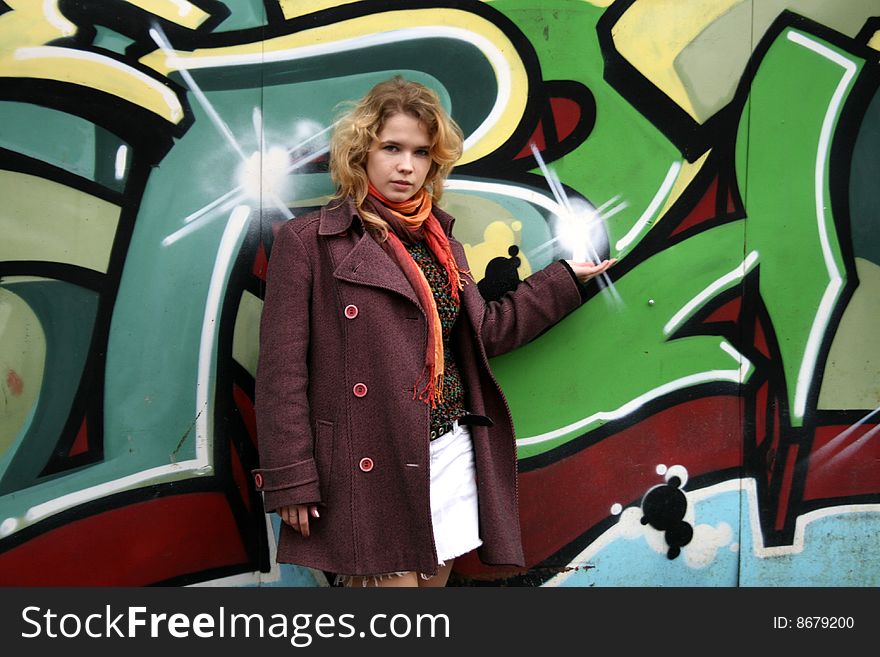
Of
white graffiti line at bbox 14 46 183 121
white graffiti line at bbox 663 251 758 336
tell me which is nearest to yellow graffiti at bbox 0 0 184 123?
white graffiti line at bbox 14 46 183 121

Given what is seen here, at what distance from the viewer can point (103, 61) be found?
9.68 ft

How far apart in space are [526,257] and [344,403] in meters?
1.07

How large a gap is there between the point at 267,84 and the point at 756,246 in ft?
6.57

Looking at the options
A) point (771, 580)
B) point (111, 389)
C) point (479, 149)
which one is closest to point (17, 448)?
point (111, 389)

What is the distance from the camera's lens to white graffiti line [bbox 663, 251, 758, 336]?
3230 mm

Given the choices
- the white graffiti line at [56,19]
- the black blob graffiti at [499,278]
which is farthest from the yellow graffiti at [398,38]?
the black blob graffiti at [499,278]

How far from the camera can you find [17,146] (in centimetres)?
292

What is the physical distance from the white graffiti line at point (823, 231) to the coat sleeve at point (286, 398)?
6.68 ft

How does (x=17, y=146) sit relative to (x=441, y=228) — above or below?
above

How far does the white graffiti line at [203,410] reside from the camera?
2.99 m

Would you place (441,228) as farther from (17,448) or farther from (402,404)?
(17,448)

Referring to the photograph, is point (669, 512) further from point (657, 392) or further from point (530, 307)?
point (530, 307)

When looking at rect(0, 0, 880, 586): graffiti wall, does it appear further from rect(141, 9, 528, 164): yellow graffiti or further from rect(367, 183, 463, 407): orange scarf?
rect(367, 183, 463, 407): orange scarf

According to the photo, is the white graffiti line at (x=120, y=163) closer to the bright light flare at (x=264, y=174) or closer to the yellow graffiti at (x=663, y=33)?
the bright light flare at (x=264, y=174)
